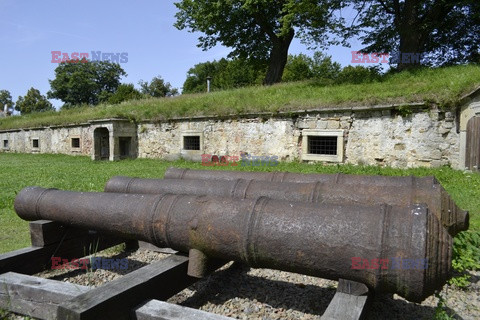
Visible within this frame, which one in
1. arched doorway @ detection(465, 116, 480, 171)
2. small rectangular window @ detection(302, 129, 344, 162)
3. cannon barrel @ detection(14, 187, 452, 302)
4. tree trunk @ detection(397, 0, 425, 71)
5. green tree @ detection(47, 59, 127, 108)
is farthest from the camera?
green tree @ detection(47, 59, 127, 108)

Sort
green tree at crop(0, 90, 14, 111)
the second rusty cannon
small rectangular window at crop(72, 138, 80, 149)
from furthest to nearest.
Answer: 1. green tree at crop(0, 90, 14, 111)
2. small rectangular window at crop(72, 138, 80, 149)
3. the second rusty cannon

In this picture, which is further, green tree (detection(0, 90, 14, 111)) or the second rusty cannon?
green tree (detection(0, 90, 14, 111))

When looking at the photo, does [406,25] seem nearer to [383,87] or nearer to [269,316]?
[383,87]

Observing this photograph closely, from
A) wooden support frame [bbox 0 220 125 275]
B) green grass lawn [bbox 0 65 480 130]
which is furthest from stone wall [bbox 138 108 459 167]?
wooden support frame [bbox 0 220 125 275]

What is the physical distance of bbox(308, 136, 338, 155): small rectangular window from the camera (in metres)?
11.6

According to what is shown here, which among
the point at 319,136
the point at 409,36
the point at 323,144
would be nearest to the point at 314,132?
the point at 319,136

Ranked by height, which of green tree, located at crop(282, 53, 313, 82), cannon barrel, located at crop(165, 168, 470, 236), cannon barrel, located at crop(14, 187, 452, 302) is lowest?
cannon barrel, located at crop(14, 187, 452, 302)

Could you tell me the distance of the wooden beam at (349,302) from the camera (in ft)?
5.88

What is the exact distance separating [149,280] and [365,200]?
1778 millimetres

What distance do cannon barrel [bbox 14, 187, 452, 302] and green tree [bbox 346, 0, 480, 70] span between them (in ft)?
53.6

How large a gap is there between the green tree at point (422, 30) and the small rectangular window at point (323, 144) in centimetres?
743

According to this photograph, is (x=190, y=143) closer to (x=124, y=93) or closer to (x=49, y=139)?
(x=49, y=139)

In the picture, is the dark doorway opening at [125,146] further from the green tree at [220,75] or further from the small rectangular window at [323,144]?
the green tree at [220,75]

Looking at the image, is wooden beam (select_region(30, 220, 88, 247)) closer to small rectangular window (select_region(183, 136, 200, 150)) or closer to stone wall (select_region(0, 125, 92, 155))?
small rectangular window (select_region(183, 136, 200, 150))
